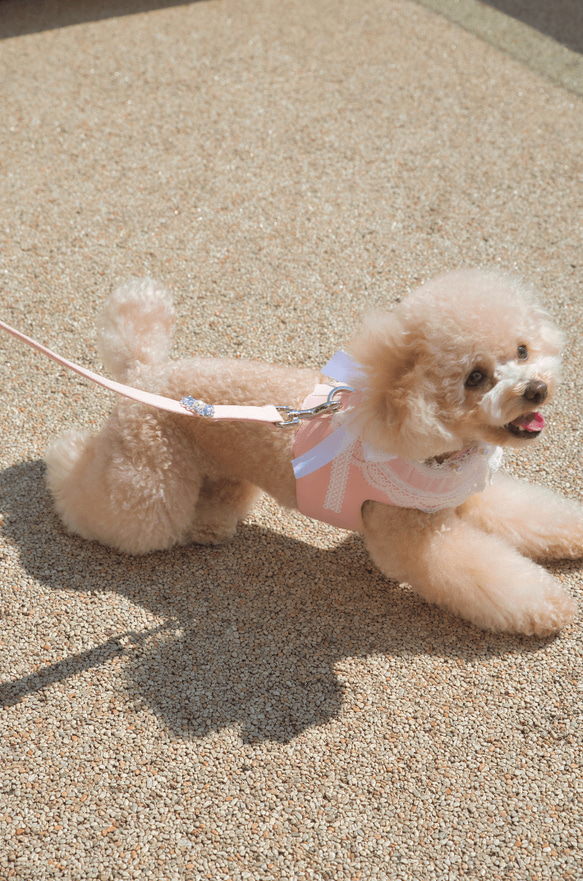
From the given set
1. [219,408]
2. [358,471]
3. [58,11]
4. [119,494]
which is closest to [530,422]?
[358,471]

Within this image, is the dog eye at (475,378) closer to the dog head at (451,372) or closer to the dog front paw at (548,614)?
the dog head at (451,372)

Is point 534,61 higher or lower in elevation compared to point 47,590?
higher

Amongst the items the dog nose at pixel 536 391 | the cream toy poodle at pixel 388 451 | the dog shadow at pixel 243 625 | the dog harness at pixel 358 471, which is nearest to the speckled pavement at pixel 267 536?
the dog shadow at pixel 243 625

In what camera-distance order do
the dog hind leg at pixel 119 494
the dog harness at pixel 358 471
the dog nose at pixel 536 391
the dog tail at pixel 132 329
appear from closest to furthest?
1. the dog nose at pixel 536 391
2. the dog harness at pixel 358 471
3. the dog hind leg at pixel 119 494
4. the dog tail at pixel 132 329

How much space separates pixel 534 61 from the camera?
16.0 ft

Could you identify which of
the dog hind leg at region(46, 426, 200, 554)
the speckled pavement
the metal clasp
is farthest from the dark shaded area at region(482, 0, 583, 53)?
the dog hind leg at region(46, 426, 200, 554)

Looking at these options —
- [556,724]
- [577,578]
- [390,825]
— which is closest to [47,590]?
[390,825]

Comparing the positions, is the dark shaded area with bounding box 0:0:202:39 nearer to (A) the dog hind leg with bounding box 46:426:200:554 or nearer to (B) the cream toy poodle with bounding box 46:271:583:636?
(B) the cream toy poodle with bounding box 46:271:583:636

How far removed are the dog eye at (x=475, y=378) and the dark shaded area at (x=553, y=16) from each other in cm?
448

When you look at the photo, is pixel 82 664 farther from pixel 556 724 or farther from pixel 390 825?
pixel 556 724

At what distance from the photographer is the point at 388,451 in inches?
69.2

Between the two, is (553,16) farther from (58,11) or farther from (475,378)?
(475,378)

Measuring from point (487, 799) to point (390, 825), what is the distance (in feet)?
0.84

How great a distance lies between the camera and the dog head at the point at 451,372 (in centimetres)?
166
